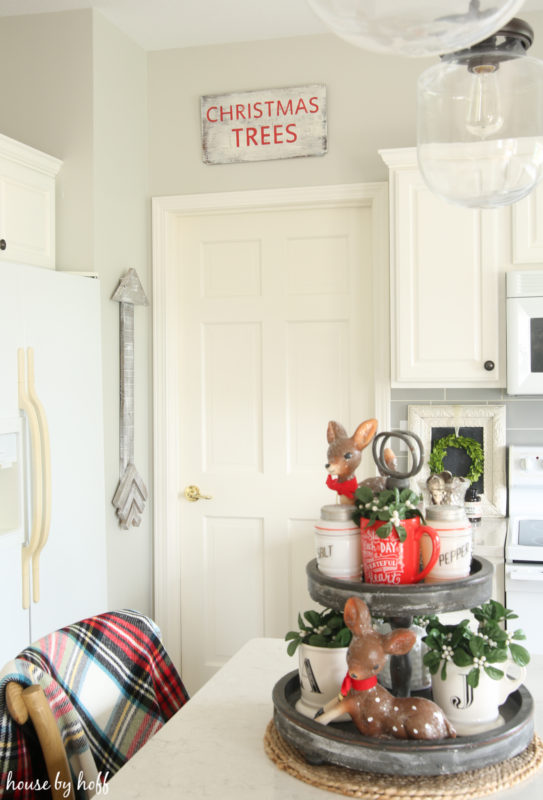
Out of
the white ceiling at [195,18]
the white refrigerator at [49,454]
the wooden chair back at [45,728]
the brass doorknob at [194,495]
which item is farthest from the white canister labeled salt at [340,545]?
the white ceiling at [195,18]

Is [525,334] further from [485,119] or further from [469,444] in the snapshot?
[485,119]

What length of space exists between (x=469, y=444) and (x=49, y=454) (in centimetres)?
163

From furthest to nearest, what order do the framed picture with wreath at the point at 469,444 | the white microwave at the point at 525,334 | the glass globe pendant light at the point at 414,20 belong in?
the framed picture with wreath at the point at 469,444
the white microwave at the point at 525,334
the glass globe pendant light at the point at 414,20

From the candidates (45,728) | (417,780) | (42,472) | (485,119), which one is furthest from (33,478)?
(485,119)

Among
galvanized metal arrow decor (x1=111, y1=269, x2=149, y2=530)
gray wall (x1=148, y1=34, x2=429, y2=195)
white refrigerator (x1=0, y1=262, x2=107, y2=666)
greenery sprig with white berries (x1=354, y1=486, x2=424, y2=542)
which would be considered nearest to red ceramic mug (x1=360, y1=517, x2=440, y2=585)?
greenery sprig with white berries (x1=354, y1=486, x2=424, y2=542)

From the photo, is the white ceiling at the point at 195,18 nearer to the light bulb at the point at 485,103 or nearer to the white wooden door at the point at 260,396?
the white wooden door at the point at 260,396

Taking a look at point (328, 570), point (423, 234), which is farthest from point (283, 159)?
point (328, 570)

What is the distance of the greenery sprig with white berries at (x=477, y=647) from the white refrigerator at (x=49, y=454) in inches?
61.7

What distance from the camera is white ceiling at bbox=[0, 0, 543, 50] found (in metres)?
3.04

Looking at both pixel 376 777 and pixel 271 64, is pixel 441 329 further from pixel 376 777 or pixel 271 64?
pixel 376 777

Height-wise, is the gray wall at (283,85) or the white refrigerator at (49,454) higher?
the gray wall at (283,85)

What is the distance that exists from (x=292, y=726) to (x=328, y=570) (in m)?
0.24

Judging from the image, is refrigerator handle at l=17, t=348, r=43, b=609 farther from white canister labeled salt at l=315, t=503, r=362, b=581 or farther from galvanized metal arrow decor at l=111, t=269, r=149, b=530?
white canister labeled salt at l=315, t=503, r=362, b=581

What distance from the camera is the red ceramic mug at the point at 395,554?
119 cm
